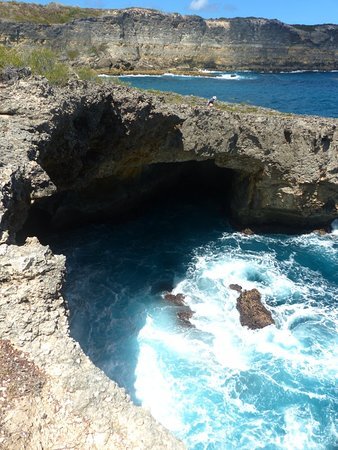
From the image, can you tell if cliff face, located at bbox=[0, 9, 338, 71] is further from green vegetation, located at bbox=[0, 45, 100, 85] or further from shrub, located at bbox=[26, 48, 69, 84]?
shrub, located at bbox=[26, 48, 69, 84]

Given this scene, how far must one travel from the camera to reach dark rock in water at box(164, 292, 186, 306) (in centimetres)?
2513

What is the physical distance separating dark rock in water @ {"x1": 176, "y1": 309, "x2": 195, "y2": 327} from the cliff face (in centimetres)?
10560

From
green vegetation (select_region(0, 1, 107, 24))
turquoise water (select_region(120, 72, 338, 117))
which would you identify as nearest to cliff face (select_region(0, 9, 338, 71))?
green vegetation (select_region(0, 1, 107, 24))

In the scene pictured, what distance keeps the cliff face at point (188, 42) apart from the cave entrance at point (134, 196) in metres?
87.4

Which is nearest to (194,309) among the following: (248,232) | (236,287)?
(236,287)

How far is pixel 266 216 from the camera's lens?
3406 centimetres

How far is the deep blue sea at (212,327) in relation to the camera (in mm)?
18297

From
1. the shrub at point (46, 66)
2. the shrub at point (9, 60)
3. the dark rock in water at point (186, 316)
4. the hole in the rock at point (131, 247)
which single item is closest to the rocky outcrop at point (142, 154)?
the hole in the rock at point (131, 247)

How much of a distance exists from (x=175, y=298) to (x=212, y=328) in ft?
11.1

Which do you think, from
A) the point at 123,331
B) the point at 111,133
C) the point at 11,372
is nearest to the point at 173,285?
the point at 123,331

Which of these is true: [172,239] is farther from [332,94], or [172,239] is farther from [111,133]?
[332,94]

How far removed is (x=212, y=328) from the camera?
76.6ft

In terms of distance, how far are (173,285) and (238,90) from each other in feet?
213

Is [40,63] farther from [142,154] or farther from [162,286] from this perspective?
[162,286]
